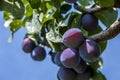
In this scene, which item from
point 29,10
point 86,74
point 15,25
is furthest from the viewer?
point 15,25

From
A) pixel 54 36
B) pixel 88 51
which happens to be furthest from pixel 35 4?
pixel 88 51

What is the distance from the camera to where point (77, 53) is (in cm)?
158

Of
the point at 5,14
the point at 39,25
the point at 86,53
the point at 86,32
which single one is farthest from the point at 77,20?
the point at 5,14

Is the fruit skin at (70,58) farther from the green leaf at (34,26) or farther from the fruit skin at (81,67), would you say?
the green leaf at (34,26)

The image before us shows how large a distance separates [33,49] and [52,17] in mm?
324

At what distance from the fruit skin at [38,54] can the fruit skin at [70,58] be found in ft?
1.51

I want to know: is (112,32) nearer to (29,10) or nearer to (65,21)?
(65,21)

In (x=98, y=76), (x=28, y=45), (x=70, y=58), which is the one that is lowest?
(x=98, y=76)

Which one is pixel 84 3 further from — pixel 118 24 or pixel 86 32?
pixel 118 24

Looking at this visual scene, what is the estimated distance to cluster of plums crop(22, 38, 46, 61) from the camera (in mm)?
2056

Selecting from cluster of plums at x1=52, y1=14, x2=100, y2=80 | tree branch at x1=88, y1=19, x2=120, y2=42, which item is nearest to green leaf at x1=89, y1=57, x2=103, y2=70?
cluster of plums at x1=52, y1=14, x2=100, y2=80

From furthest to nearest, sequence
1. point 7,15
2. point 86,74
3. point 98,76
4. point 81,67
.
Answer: point 7,15 → point 98,76 → point 86,74 → point 81,67

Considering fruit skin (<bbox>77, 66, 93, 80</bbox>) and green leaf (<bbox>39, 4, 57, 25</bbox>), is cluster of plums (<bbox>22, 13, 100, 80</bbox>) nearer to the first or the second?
fruit skin (<bbox>77, 66, 93, 80</bbox>)

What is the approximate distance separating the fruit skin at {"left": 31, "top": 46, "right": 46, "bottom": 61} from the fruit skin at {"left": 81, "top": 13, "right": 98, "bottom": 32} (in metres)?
0.38
